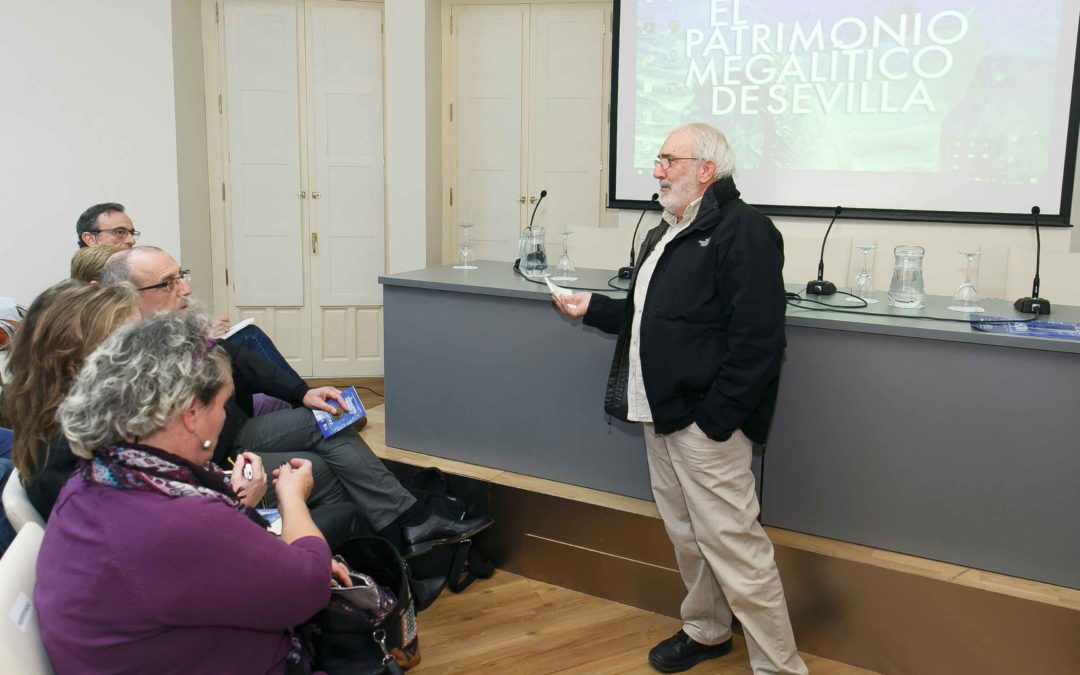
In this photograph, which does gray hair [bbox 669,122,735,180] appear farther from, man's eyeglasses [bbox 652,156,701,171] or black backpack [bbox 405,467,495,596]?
black backpack [bbox 405,467,495,596]

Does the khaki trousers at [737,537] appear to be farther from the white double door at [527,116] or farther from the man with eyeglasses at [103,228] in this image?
the white double door at [527,116]

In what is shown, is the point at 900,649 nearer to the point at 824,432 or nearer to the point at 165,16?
the point at 824,432

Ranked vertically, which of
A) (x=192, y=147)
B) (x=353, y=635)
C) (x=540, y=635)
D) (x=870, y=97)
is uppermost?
(x=870, y=97)

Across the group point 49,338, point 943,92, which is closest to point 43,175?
point 49,338

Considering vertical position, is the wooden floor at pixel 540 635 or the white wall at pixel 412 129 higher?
the white wall at pixel 412 129

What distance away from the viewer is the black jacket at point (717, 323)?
205 cm

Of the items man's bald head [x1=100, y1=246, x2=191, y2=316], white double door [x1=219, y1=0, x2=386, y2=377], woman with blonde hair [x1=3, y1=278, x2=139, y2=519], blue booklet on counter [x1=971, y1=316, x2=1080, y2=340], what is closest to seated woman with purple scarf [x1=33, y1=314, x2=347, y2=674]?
woman with blonde hair [x1=3, y1=278, x2=139, y2=519]

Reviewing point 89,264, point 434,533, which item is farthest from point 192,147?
point 434,533

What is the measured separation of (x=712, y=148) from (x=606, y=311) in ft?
1.84

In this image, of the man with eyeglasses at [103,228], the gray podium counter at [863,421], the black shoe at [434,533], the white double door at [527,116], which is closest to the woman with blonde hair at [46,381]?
the black shoe at [434,533]

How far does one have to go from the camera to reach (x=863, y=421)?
2.39 meters

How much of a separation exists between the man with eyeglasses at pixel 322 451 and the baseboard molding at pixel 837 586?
0.28 meters

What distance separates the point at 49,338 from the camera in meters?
1.64

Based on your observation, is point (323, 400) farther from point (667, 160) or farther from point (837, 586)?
point (837, 586)
